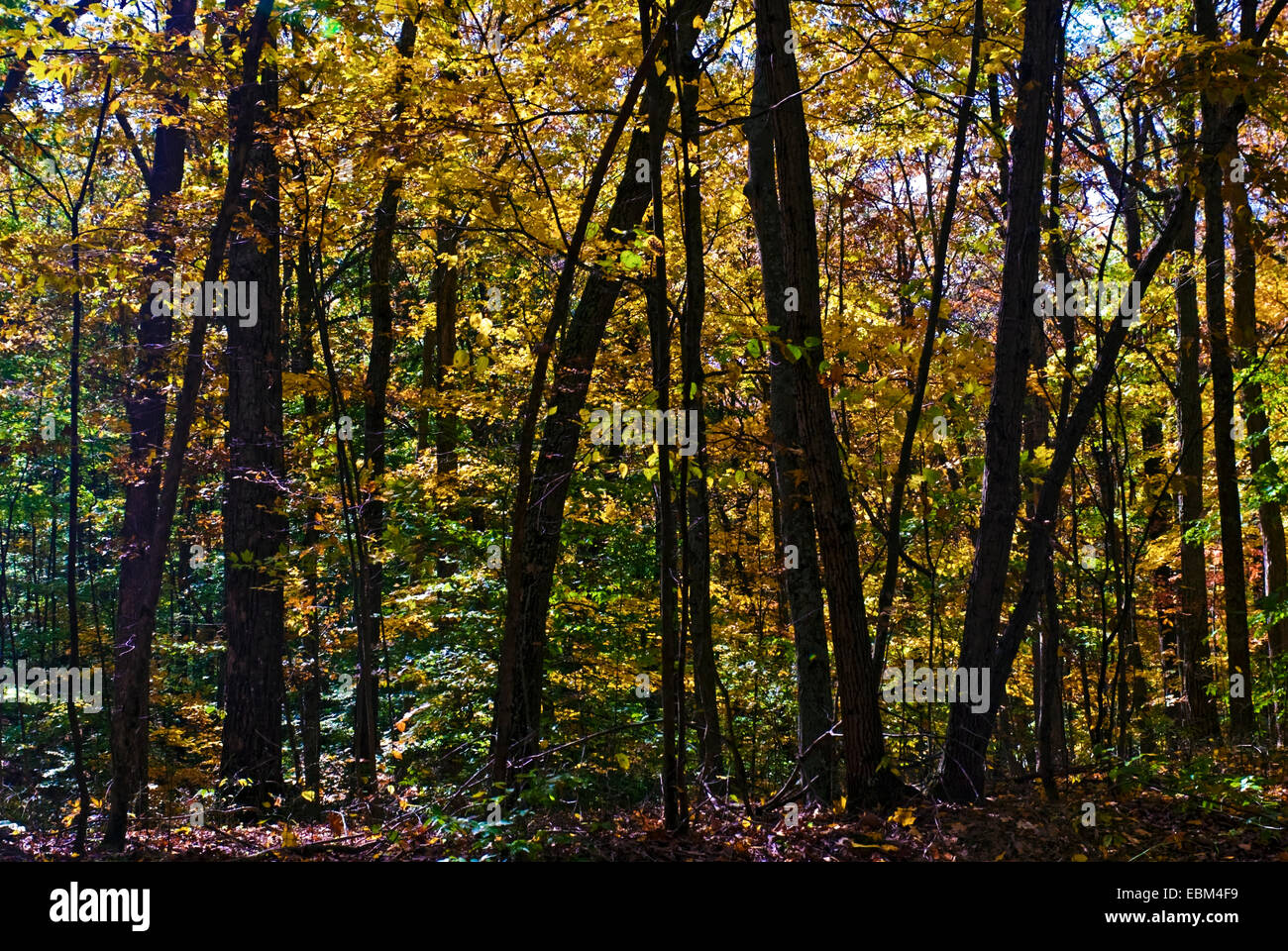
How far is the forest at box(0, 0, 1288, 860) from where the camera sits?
5297 millimetres

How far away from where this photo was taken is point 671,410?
4867 millimetres

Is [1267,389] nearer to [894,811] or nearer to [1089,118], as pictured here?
[1089,118]

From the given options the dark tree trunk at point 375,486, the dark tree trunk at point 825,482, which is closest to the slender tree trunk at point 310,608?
the dark tree trunk at point 375,486

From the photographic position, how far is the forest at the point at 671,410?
530cm

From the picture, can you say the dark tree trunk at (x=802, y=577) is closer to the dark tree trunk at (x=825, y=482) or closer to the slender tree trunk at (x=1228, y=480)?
the dark tree trunk at (x=825, y=482)

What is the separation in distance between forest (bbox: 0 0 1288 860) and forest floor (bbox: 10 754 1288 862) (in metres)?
0.05

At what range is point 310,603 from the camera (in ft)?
34.7

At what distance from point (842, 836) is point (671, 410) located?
8.00 feet

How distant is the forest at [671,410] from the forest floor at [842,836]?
46 millimetres

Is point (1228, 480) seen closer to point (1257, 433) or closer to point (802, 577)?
point (1257, 433)

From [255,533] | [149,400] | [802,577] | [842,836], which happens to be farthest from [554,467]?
[149,400]

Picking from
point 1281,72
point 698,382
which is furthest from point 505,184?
point 1281,72

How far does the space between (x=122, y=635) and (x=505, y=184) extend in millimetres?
7125

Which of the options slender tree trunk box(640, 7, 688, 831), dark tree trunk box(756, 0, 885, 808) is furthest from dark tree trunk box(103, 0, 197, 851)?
dark tree trunk box(756, 0, 885, 808)
